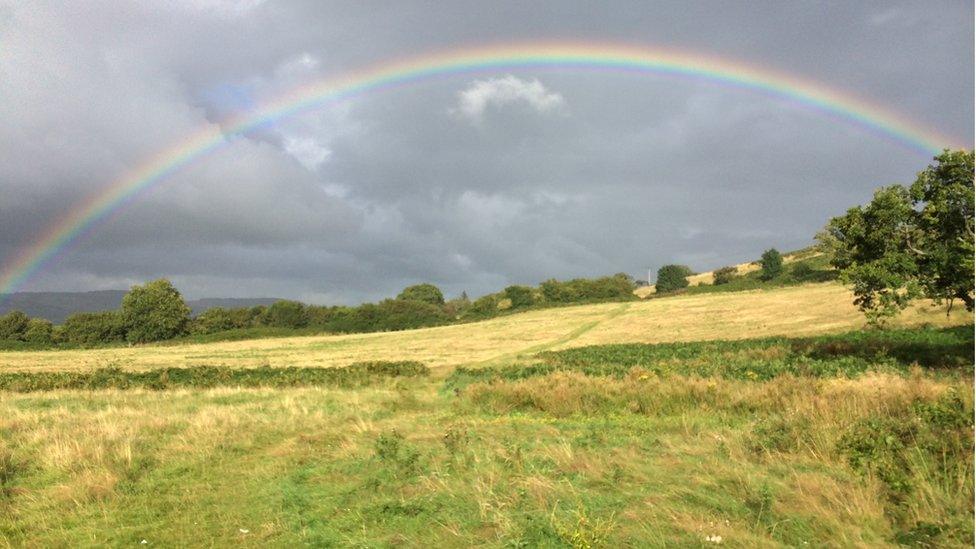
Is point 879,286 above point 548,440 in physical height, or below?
above

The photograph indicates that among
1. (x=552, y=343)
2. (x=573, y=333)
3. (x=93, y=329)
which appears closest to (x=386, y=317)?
(x=93, y=329)

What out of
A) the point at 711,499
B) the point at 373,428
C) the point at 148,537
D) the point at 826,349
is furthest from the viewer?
the point at 826,349

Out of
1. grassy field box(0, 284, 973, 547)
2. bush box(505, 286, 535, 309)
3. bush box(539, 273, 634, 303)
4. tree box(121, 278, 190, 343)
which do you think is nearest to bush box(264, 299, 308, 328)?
tree box(121, 278, 190, 343)

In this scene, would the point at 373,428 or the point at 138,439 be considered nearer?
the point at 138,439

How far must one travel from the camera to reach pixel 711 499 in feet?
21.7

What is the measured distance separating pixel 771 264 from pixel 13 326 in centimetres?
16361

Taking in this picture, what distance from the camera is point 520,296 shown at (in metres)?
143

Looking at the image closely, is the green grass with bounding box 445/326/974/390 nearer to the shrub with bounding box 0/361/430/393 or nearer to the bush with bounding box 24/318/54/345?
the shrub with bounding box 0/361/430/393

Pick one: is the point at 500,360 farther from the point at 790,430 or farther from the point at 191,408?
the point at 790,430

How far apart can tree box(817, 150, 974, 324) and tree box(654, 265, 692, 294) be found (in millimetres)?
120368

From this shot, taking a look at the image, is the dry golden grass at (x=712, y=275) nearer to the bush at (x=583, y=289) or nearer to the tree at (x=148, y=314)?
the bush at (x=583, y=289)

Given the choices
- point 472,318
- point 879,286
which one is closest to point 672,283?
point 472,318

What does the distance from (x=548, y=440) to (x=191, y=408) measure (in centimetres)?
1384

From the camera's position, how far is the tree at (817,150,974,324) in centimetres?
2048
